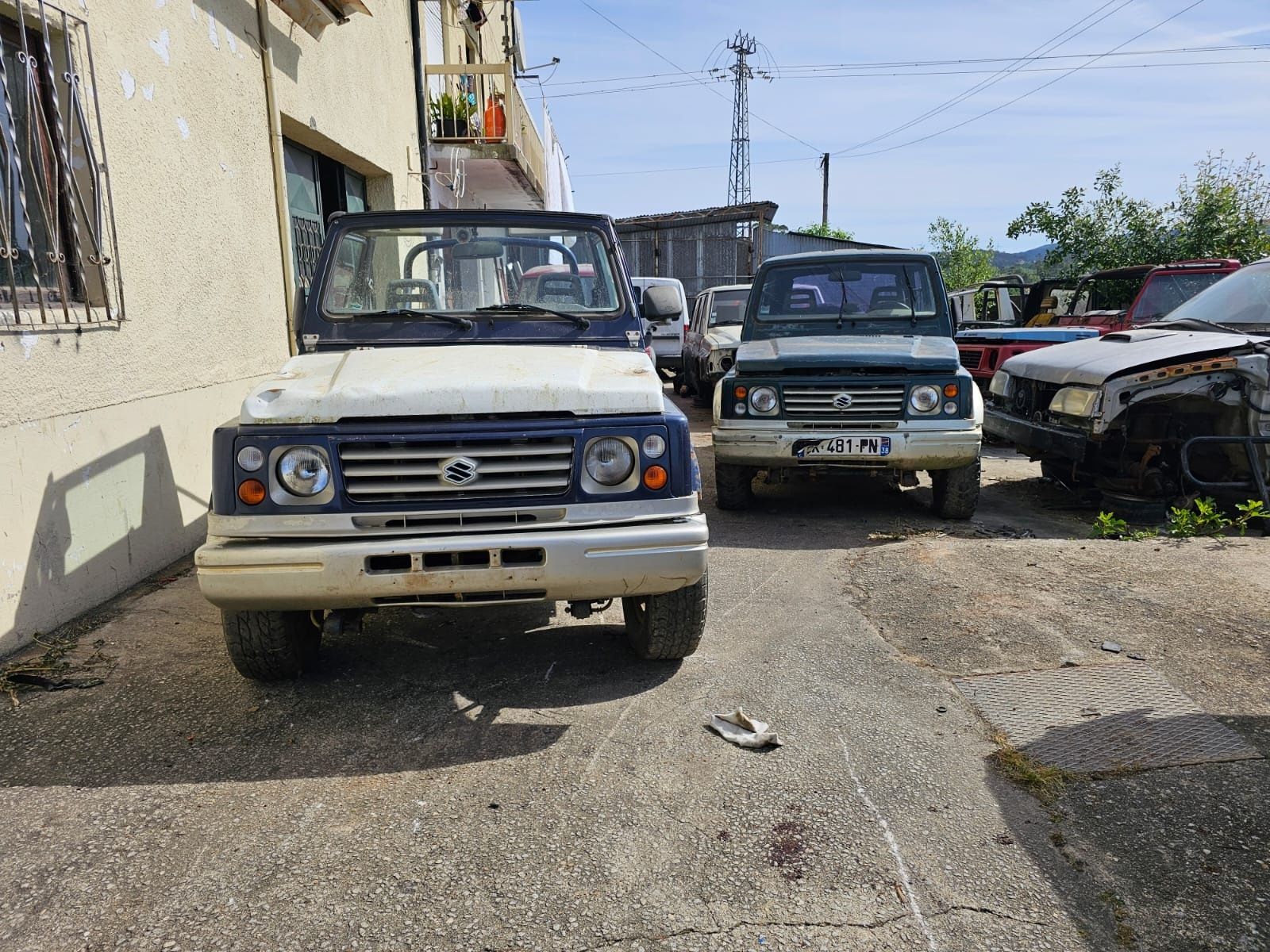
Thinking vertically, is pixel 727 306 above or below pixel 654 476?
above

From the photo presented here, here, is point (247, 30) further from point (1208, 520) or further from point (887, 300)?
point (1208, 520)

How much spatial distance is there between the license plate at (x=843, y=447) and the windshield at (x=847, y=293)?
4.34ft

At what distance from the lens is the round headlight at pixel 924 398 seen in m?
5.72

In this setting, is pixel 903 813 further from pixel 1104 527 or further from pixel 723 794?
pixel 1104 527

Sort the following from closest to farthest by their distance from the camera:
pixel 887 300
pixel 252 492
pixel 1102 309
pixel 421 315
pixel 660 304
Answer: pixel 252 492, pixel 421 315, pixel 660 304, pixel 887 300, pixel 1102 309

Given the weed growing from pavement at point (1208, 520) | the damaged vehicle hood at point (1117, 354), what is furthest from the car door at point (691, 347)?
the weed growing from pavement at point (1208, 520)

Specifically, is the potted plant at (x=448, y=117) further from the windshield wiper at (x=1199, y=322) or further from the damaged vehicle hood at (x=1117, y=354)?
the windshield wiper at (x=1199, y=322)

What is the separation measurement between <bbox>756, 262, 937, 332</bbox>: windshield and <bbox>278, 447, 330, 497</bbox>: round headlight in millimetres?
4641

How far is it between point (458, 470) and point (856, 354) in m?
3.69

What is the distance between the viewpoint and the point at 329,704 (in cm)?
321

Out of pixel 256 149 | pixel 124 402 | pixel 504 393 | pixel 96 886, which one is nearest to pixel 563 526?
pixel 504 393

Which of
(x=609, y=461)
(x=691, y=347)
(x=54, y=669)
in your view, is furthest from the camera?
(x=691, y=347)

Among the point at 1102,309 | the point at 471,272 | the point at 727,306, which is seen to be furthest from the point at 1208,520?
the point at 727,306

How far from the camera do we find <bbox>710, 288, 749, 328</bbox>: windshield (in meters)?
12.6
